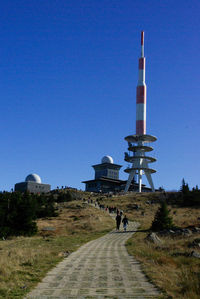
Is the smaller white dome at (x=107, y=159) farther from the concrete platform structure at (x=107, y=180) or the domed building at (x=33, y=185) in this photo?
the domed building at (x=33, y=185)

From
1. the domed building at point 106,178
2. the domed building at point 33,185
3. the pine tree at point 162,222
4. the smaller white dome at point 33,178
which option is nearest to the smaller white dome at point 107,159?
the domed building at point 106,178

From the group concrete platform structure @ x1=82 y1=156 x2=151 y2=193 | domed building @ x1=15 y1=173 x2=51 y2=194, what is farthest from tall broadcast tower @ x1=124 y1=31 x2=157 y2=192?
domed building @ x1=15 y1=173 x2=51 y2=194

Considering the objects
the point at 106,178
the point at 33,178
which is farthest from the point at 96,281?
the point at 106,178

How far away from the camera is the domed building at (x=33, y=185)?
10475cm

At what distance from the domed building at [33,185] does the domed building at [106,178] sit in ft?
53.6

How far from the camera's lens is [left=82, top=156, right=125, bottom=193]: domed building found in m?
111

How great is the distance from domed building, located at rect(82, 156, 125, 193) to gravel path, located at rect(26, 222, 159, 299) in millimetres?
98803

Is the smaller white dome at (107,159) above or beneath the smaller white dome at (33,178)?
above

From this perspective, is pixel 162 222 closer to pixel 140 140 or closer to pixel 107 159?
pixel 140 140

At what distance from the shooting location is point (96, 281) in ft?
27.6

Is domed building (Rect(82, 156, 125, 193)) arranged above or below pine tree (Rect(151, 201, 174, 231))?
above

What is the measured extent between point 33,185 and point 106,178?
997 inches

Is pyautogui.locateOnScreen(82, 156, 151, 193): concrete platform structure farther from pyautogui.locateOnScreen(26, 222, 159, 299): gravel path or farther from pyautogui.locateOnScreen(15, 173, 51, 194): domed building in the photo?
pyautogui.locateOnScreen(26, 222, 159, 299): gravel path

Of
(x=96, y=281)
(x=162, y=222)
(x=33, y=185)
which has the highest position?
(x=33, y=185)
